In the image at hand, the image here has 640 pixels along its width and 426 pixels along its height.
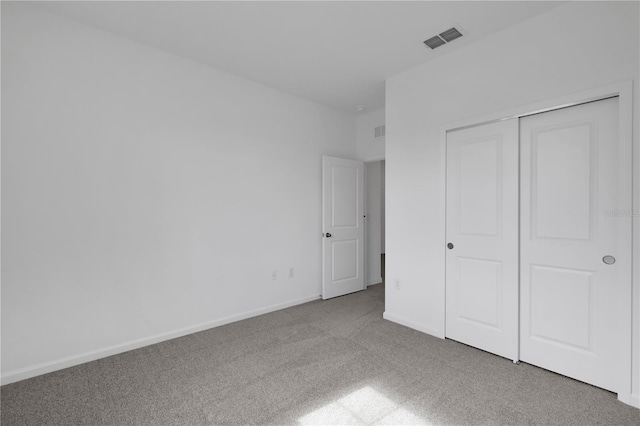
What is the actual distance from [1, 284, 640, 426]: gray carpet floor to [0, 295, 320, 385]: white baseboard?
0.07 metres

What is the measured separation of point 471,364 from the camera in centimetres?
257

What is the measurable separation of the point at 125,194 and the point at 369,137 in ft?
11.3

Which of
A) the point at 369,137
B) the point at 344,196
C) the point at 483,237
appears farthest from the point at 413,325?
the point at 369,137

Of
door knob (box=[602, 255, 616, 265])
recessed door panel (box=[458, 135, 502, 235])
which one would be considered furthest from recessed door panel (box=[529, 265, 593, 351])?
recessed door panel (box=[458, 135, 502, 235])

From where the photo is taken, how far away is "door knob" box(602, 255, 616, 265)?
2143 mm

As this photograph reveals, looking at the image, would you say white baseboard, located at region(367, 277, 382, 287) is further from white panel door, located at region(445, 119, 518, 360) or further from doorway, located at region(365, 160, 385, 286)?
white panel door, located at region(445, 119, 518, 360)

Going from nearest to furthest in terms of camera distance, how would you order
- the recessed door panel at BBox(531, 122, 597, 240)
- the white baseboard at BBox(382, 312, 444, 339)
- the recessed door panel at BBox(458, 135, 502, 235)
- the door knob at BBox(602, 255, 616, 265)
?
the door knob at BBox(602, 255, 616, 265) < the recessed door panel at BBox(531, 122, 597, 240) < the recessed door panel at BBox(458, 135, 502, 235) < the white baseboard at BBox(382, 312, 444, 339)

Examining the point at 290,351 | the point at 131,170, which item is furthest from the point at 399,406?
the point at 131,170

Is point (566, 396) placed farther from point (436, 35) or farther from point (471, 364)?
point (436, 35)

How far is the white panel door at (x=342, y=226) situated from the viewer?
4453 mm

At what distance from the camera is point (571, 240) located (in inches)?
92.0

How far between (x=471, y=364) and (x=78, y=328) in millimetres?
3327

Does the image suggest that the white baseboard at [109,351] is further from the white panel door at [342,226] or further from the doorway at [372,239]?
the doorway at [372,239]

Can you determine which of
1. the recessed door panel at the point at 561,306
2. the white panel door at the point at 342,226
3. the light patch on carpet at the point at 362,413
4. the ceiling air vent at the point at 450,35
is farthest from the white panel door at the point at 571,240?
the white panel door at the point at 342,226
